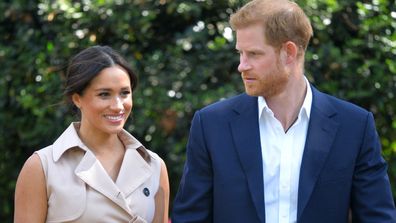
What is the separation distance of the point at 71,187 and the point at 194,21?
277 centimetres

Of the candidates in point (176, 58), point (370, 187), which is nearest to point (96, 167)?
point (370, 187)

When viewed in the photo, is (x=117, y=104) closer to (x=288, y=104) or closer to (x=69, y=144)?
(x=69, y=144)

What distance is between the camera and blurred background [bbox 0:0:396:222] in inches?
276

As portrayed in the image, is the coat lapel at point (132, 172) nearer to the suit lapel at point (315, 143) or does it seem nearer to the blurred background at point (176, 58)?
the suit lapel at point (315, 143)

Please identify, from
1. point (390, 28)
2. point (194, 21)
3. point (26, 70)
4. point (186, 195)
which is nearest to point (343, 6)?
point (390, 28)

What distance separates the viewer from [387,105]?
23.5ft

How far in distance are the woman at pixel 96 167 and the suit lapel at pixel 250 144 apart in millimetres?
572

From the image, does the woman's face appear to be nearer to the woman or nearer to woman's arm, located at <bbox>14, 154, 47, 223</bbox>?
the woman

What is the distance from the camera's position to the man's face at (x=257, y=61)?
185 inches

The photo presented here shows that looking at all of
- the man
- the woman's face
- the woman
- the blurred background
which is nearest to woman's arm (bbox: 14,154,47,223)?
the woman

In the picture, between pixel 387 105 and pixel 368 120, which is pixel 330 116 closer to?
pixel 368 120

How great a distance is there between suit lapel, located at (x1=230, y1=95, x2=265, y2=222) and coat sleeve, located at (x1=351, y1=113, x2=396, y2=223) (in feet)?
1.56

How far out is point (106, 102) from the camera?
500cm

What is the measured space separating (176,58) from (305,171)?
258 centimetres
